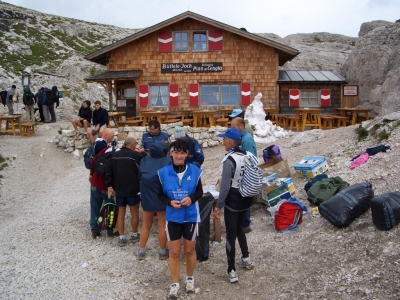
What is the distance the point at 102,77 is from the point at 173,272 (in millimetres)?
16002

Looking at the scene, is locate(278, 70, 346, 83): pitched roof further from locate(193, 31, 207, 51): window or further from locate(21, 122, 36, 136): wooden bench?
locate(21, 122, 36, 136): wooden bench

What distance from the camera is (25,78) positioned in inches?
796

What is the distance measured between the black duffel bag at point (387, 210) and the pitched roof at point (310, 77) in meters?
15.7

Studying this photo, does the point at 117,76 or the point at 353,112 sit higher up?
the point at 117,76

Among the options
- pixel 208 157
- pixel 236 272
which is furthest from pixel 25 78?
pixel 236 272

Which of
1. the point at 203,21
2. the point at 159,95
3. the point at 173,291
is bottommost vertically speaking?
the point at 173,291

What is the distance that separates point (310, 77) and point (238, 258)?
17047mm

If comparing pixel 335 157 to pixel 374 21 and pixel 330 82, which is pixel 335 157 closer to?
pixel 330 82

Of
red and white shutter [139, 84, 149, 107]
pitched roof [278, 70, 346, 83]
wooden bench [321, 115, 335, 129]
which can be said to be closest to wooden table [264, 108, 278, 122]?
pitched roof [278, 70, 346, 83]

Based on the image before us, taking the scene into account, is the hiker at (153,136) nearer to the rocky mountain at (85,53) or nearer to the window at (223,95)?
the rocky mountain at (85,53)

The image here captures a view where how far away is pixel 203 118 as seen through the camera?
19594mm

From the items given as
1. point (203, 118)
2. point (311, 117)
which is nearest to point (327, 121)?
point (311, 117)

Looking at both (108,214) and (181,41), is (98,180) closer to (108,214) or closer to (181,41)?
(108,214)

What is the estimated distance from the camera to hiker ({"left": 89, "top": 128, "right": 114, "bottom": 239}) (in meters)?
6.69
